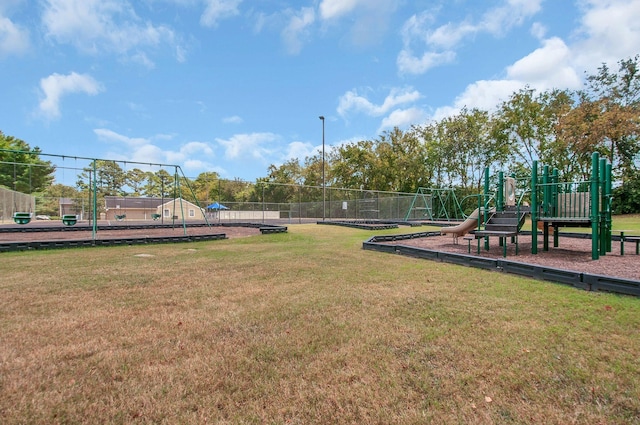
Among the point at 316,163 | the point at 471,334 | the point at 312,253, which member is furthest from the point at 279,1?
the point at 316,163

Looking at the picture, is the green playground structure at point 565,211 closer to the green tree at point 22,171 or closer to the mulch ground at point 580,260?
the mulch ground at point 580,260

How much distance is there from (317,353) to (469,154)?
3445 cm

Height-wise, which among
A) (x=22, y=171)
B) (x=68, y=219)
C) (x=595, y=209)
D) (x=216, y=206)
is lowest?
(x=68, y=219)

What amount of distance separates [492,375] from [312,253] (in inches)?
231

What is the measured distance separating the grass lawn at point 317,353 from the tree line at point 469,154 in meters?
16.1

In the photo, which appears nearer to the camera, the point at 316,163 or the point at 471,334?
the point at 471,334

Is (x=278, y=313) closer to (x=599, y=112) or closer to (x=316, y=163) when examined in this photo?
(x=599, y=112)

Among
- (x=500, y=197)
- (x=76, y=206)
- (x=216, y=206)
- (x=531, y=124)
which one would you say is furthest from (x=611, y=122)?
(x=76, y=206)

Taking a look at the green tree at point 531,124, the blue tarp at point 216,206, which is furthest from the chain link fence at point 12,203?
the green tree at point 531,124

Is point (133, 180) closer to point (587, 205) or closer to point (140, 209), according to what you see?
point (140, 209)

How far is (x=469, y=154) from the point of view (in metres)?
32.5

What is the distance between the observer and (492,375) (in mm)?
2234

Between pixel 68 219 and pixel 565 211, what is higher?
pixel 565 211

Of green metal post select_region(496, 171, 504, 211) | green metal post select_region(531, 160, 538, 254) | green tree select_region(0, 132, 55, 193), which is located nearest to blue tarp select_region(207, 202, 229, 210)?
green tree select_region(0, 132, 55, 193)
